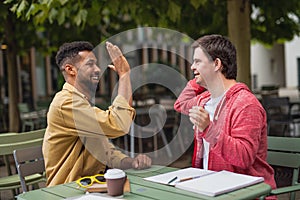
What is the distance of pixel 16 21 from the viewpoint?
A: 753cm

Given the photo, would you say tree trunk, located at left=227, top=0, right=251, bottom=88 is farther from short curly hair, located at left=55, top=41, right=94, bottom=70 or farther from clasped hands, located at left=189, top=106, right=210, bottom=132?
clasped hands, located at left=189, top=106, right=210, bottom=132

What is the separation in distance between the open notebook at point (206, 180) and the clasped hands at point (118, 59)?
1.84ft

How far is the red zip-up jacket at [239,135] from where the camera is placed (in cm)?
202

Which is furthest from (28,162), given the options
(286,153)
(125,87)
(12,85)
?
(12,85)

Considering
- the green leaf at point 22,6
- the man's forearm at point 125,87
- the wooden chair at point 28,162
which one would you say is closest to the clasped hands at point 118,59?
the man's forearm at point 125,87

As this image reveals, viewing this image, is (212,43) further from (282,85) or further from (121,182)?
(282,85)

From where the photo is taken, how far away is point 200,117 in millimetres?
1941

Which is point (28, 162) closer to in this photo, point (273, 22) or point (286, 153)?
point (286, 153)

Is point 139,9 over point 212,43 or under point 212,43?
over

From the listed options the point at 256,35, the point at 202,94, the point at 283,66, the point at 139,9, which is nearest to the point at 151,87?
the point at 256,35

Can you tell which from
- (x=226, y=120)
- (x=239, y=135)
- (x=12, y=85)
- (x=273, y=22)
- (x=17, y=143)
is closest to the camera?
(x=239, y=135)

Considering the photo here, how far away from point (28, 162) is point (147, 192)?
127cm

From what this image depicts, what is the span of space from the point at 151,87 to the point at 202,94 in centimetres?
1173

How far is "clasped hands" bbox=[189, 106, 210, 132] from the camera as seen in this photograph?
1.94 metres
